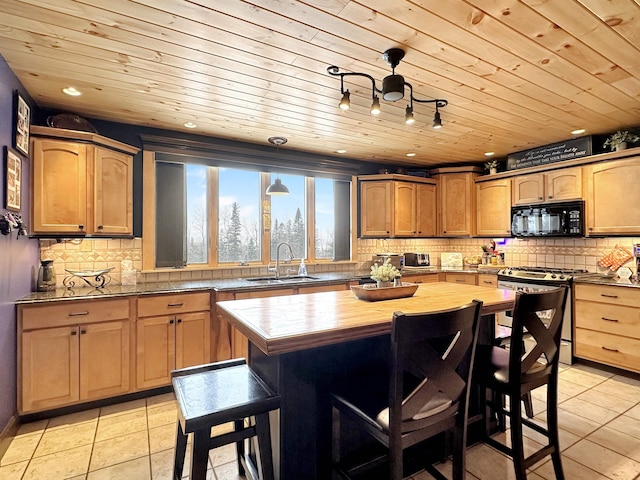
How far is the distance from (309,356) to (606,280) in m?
3.49

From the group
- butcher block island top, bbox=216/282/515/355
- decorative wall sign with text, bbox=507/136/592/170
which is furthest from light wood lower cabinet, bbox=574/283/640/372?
butcher block island top, bbox=216/282/515/355

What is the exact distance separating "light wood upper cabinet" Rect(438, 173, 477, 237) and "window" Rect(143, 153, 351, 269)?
4.94ft

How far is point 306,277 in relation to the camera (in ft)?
13.3

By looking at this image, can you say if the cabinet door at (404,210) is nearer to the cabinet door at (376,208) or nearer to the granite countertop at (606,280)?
the cabinet door at (376,208)

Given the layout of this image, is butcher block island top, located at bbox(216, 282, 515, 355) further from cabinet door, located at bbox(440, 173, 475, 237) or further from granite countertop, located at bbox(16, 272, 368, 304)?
cabinet door, located at bbox(440, 173, 475, 237)

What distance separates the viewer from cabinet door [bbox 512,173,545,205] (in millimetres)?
4264

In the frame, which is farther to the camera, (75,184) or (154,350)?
(154,350)

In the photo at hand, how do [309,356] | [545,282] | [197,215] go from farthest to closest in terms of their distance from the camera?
[197,215], [545,282], [309,356]

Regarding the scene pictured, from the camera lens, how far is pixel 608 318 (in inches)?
133

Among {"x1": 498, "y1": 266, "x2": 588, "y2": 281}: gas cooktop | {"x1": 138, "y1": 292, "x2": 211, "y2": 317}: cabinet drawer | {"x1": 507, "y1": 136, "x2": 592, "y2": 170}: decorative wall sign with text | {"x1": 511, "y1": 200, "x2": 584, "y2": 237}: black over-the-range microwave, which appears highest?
{"x1": 507, "y1": 136, "x2": 592, "y2": 170}: decorative wall sign with text

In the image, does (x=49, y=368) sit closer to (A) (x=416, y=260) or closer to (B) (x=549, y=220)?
(A) (x=416, y=260)

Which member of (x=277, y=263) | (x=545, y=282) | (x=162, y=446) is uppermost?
(x=277, y=263)

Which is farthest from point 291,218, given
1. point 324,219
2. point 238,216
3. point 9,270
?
point 9,270

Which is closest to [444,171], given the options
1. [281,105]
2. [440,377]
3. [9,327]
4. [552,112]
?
A: [552,112]
